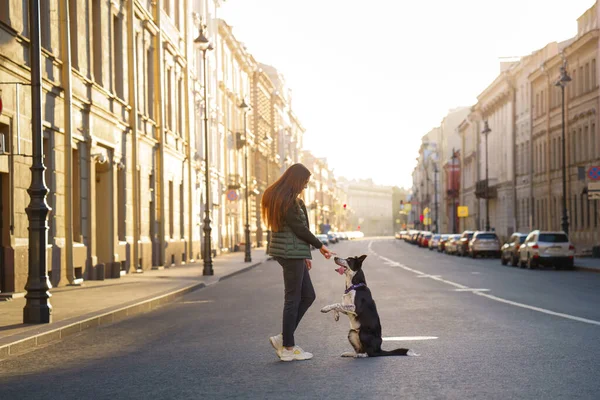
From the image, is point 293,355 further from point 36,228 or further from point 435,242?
point 435,242

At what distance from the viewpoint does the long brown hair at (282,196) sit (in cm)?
972

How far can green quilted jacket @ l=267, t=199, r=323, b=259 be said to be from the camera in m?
9.69

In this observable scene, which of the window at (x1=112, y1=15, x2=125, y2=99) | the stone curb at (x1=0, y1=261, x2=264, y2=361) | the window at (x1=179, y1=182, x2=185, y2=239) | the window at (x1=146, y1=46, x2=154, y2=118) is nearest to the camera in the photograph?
the stone curb at (x1=0, y1=261, x2=264, y2=361)

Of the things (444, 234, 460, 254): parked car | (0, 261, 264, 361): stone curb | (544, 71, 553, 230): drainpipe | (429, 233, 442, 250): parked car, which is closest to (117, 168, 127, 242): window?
(0, 261, 264, 361): stone curb

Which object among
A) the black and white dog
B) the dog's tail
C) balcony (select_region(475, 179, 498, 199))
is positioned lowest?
the dog's tail

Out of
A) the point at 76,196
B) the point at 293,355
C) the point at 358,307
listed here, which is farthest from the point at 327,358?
the point at 76,196

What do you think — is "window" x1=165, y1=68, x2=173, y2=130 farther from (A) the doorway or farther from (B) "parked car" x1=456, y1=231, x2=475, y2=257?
(B) "parked car" x1=456, y1=231, x2=475, y2=257

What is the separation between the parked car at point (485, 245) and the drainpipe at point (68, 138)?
3358 cm

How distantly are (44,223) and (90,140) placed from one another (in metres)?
13.5

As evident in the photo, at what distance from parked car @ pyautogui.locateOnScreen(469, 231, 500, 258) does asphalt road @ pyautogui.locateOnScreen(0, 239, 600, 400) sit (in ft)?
123

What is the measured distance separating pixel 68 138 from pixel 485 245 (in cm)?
3463

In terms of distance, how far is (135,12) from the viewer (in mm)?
34500

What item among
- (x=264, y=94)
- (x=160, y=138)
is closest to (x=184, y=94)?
(x=160, y=138)

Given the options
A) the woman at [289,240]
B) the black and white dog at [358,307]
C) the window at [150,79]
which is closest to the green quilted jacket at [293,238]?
the woman at [289,240]
